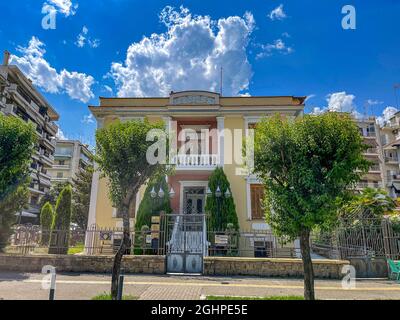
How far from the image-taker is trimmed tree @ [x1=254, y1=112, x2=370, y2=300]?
19.4ft

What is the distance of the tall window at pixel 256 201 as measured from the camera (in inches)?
628

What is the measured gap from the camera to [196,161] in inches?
648

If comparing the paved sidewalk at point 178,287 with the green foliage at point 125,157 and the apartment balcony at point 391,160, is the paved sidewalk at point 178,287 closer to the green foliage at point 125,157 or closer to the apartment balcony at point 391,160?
the green foliage at point 125,157

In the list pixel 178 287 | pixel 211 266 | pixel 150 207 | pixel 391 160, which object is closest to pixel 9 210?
pixel 150 207

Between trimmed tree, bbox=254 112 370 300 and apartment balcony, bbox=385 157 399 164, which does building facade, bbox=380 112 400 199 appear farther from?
trimmed tree, bbox=254 112 370 300

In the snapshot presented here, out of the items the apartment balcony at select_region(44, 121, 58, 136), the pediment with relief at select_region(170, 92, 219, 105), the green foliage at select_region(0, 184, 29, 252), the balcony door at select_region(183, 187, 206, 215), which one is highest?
the apartment balcony at select_region(44, 121, 58, 136)

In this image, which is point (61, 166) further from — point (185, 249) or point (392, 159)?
point (392, 159)

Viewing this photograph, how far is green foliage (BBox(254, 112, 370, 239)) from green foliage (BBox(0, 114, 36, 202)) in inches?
341

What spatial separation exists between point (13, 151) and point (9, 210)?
4291 millimetres

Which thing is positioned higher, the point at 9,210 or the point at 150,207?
the point at 150,207

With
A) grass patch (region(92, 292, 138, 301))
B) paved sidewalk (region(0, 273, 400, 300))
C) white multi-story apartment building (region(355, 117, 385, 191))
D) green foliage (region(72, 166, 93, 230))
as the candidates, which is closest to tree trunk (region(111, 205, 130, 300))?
grass patch (region(92, 292, 138, 301))
